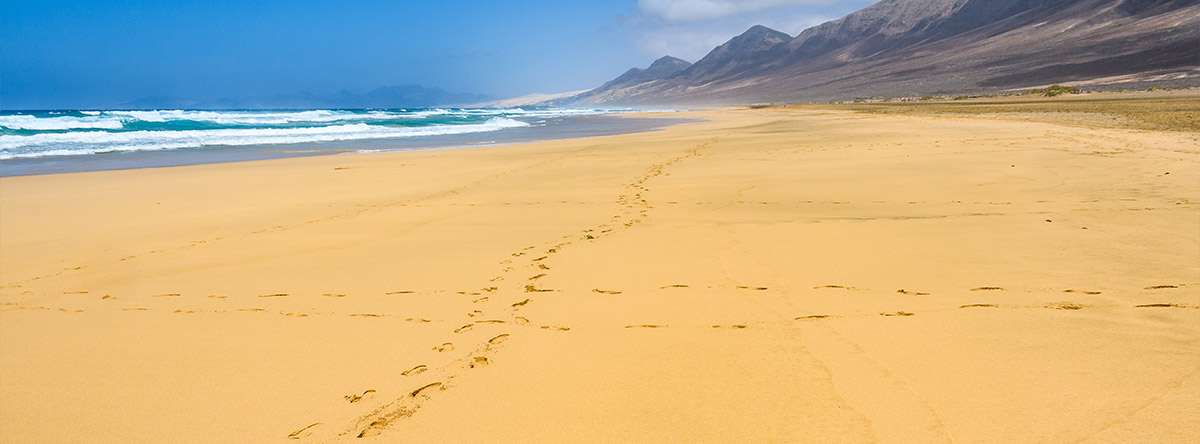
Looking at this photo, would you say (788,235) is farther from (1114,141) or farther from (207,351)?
(1114,141)

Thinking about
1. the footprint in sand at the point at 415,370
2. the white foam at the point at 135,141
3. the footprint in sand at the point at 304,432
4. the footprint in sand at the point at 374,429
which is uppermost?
the white foam at the point at 135,141

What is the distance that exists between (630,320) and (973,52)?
109009 mm

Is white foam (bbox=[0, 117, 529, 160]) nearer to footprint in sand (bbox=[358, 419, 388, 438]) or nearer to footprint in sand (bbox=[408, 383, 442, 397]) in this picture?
footprint in sand (bbox=[408, 383, 442, 397])

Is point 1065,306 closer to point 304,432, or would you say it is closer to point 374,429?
point 374,429

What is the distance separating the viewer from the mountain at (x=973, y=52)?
205 ft

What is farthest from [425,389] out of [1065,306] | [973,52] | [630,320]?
[973,52]

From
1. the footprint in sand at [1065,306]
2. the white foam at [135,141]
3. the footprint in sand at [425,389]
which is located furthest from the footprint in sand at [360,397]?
the white foam at [135,141]

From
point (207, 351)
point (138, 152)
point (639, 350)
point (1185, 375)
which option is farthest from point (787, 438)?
point (138, 152)

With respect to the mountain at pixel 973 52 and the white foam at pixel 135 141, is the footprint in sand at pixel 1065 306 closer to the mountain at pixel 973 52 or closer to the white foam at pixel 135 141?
the white foam at pixel 135 141

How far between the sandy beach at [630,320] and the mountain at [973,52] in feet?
175

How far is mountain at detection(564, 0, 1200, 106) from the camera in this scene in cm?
6256

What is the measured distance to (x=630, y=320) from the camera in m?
3.09

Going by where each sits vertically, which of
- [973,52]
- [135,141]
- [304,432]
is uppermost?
[973,52]

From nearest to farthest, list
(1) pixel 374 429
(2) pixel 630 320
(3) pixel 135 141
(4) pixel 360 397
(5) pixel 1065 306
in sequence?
(1) pixel 374 429 → (4) pixel 360 397 → (5) pixel 1065 306 → (2) pixel 630 320 → (3) pixel 135 141
